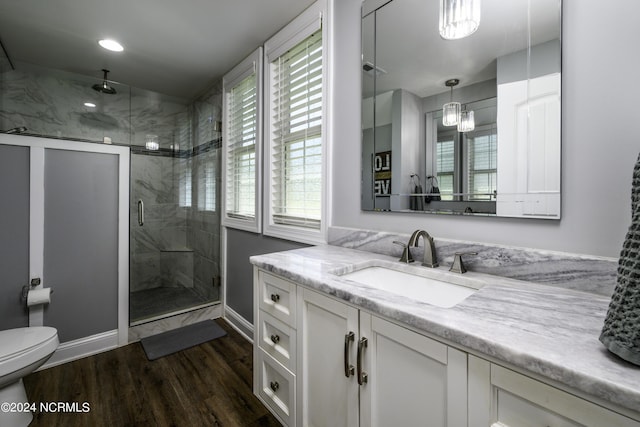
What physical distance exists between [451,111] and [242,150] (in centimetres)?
190

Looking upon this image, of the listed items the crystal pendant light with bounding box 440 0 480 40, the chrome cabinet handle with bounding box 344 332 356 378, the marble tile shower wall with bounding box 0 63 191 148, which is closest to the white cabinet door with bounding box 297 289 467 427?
the chrome cabinet handle with bounding box 344 332 356 378

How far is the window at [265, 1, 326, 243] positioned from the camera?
5.97 ft

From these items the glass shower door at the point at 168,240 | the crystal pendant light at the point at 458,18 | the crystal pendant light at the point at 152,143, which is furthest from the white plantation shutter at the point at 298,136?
the crystal pendant light at the point at 152,143

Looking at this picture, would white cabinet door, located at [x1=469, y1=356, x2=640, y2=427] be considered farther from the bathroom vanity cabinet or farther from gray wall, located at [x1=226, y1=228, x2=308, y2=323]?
gray wall, located at [x1=226, y1=228, x2=308, y2=323]

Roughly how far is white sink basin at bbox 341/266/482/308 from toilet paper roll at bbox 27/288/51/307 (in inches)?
82.7

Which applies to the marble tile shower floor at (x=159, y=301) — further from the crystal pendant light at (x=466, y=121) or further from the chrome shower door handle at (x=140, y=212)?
the crystal pendant light at (x=466, y=121)

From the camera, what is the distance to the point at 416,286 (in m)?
1.16

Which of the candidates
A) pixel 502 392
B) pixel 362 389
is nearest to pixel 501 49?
pixel 502 392

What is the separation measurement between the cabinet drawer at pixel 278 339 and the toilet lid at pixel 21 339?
1.21m

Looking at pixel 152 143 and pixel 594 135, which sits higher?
pixel 152 143

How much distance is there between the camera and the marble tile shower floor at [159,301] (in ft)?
7.89

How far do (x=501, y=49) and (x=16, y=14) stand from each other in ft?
9.43

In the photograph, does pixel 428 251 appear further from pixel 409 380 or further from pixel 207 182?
pixel 207 182

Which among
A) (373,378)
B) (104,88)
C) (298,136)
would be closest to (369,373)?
(373,378)
